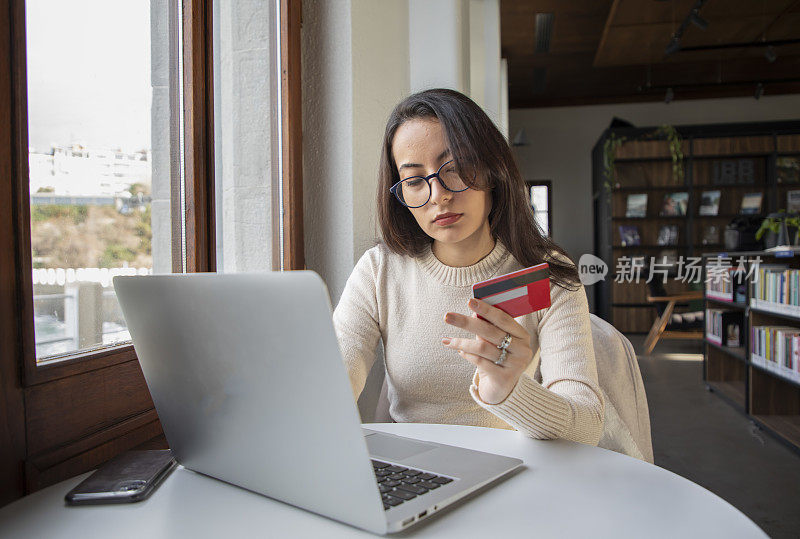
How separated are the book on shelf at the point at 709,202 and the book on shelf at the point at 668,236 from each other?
420 millimetres

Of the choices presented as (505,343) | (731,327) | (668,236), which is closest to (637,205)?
(668,236)

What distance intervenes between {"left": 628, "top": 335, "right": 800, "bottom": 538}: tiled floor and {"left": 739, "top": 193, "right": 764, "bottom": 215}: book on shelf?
375 centimetres

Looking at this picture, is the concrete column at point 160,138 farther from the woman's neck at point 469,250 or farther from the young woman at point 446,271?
the woman's neck at point 469,250

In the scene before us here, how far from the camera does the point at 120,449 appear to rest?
92 cm

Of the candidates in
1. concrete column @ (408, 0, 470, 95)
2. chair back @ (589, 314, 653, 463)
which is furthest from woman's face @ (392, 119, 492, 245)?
concrete column @ (408, 0, 470, 95)

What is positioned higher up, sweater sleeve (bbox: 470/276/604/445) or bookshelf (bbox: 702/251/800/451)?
sweater sleeve (bbox: 470/276/604/445)

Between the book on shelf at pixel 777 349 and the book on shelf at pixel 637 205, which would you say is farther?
the book on shelf at pixel 637 205

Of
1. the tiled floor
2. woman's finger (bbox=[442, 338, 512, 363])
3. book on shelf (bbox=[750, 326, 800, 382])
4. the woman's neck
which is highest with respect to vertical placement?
the woman's neck

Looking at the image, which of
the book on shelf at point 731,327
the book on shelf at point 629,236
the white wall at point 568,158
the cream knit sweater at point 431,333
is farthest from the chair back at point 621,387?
the white wall at point 568,158

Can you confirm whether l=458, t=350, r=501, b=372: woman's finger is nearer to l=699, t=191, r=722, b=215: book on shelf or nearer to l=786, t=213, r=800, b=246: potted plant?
l=786, t=213, r=800, b=246: potted plant

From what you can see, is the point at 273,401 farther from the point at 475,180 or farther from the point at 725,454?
the point at 725,454

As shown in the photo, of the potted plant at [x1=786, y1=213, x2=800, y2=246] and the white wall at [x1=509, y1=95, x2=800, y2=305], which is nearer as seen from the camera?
the potted plant at [x1=786, y1=213, x2=800, y2=246]

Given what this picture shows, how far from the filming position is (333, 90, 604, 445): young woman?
1.14 meters

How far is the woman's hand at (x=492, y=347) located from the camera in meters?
0.74
